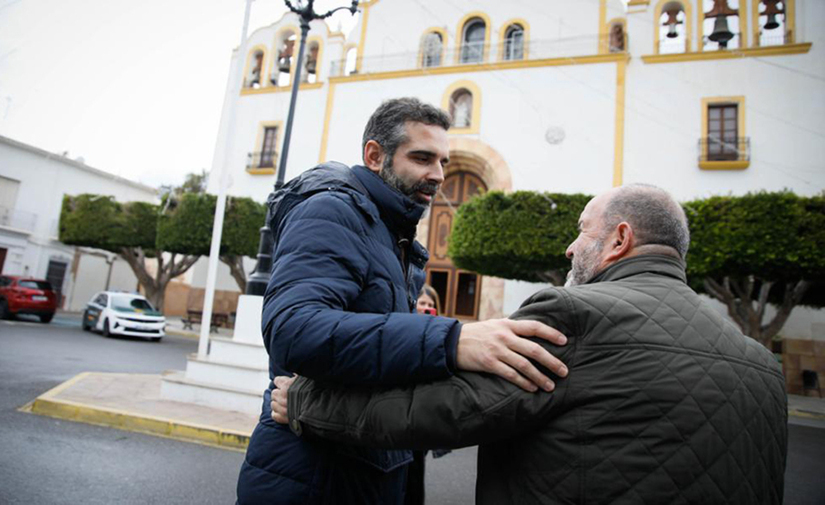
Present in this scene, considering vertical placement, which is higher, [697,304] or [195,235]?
[195,235]

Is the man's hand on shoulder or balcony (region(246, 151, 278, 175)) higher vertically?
balcony (region(246, 151, 278, 175))

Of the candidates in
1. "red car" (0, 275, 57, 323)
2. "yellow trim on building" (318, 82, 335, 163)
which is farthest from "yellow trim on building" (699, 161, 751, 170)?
"red car" (0, 275, 57, 323)

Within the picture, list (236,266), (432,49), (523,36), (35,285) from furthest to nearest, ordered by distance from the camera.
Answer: (432,49) → (236,266) → (523,36) → (35,285)

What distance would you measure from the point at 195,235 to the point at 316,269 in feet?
60.1

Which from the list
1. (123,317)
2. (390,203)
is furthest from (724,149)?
(123,317)

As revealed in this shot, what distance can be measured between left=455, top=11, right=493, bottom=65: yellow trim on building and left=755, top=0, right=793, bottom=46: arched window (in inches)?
348

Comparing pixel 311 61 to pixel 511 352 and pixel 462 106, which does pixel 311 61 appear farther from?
pixel 511 352

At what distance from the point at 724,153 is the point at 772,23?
4.35 m

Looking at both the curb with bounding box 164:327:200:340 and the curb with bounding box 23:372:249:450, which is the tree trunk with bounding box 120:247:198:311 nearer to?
the curb with bounding box 164:327:200:340

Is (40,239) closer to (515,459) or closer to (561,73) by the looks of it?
(561,73)

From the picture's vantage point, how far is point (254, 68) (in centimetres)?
2248

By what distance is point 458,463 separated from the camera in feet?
15.6

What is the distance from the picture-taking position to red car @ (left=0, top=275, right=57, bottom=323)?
1488 centimetres

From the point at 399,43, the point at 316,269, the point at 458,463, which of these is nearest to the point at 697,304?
the point at 316,269
